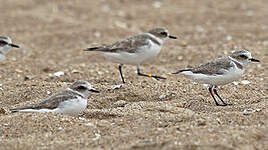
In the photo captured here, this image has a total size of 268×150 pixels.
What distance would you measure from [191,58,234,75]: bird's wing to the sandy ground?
431mm

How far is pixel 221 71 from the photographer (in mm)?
6613

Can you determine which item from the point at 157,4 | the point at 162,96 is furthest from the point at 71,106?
the point at 157,4

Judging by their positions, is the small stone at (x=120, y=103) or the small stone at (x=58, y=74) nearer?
the small stone at (x=120, y=103)

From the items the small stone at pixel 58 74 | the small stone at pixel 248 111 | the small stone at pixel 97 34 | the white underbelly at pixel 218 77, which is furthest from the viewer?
the small stone at pixel 97 34

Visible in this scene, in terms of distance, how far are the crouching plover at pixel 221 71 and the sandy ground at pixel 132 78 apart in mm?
337

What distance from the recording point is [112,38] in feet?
37.1

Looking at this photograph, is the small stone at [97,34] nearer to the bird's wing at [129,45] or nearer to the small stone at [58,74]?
the small stone at [58,74]

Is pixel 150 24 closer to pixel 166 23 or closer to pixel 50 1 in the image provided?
pixel 166 23

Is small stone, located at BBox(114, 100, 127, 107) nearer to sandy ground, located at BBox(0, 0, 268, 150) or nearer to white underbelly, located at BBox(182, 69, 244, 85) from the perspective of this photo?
sandy ground, located at BBox(0, 0, 268, 150)

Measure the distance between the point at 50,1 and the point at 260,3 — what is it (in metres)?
6.14

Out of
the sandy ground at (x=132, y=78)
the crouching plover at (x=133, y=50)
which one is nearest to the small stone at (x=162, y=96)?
the sandy ground at (x=132, y=78)

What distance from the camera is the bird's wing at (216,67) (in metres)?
6.62

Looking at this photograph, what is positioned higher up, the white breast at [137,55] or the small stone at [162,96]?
the white breast at [137,55]

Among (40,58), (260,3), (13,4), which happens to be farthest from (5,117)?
(260,3)
